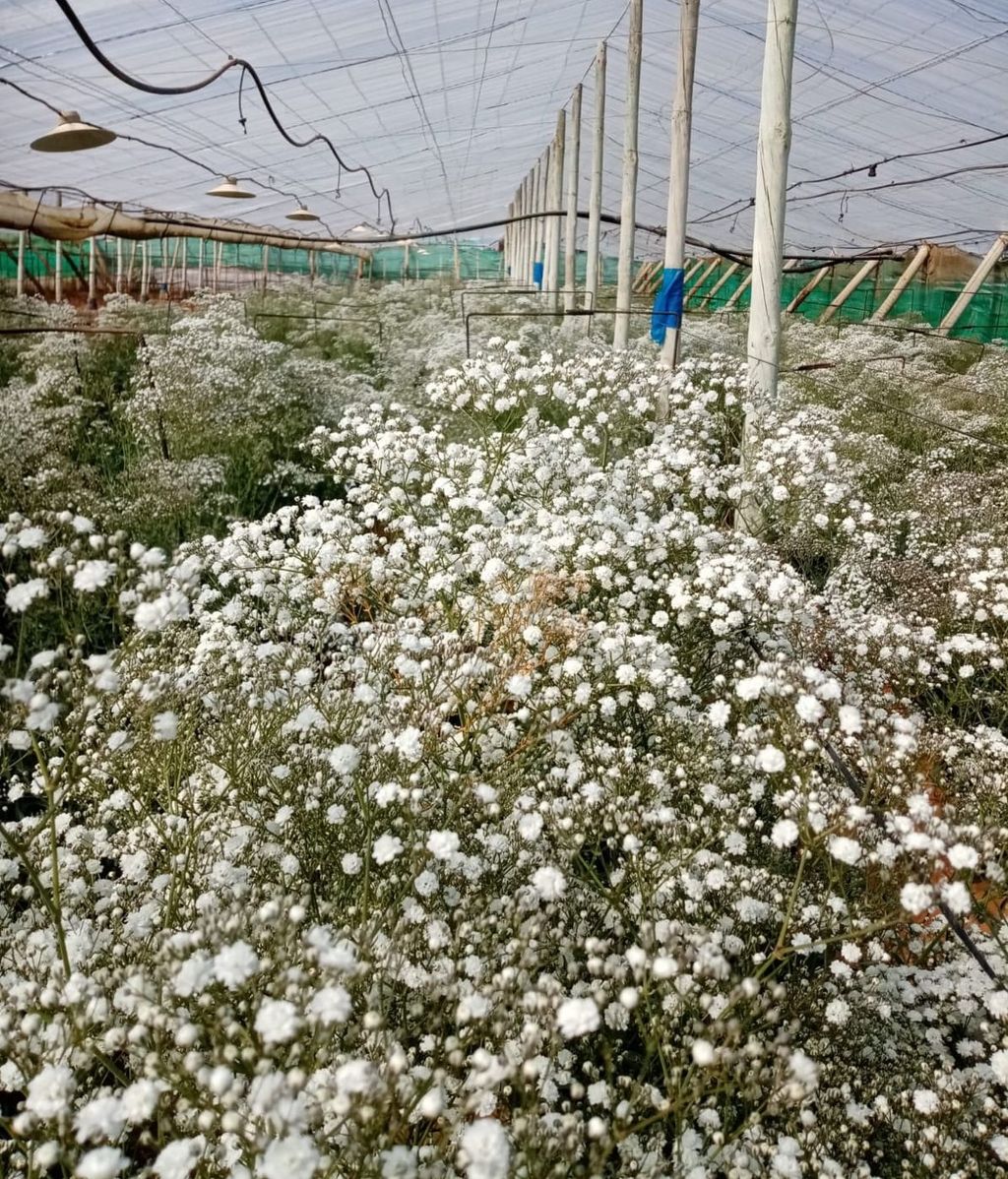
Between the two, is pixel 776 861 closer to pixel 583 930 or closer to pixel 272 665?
pixel 583 930

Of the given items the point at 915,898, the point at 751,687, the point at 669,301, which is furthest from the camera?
the point at 669,301

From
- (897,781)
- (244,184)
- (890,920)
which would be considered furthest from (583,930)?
(244,184)

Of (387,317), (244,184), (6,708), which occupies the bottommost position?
(6,708)

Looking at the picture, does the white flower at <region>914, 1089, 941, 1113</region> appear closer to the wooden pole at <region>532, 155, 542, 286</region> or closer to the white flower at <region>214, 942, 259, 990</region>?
the white flower at <region>214, 942, 259, 990</region>

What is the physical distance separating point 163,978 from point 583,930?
1354mm

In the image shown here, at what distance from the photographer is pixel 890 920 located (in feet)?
7.25

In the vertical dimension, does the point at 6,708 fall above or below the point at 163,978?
above

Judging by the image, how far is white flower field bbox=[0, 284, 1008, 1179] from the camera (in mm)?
1784

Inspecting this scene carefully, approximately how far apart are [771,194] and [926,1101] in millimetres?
5386

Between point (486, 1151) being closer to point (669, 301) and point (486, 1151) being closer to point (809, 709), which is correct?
point (809, 709)

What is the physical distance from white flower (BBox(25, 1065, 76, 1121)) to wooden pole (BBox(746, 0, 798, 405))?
17.5ft

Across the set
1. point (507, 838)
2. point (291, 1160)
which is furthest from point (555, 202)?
point (291, 1160)

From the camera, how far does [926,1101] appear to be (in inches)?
92.7

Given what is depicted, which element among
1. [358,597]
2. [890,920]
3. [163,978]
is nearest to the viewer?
[163,978]
